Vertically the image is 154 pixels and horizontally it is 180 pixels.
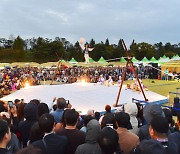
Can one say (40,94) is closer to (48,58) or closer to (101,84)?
(101,84)

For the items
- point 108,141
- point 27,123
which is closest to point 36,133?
point 27,123

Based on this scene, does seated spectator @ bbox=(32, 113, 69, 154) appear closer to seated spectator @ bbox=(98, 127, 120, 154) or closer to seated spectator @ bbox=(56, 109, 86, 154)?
seated spectator @ bbox=(56, 109, 86, 154)

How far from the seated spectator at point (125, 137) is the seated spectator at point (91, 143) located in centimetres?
41

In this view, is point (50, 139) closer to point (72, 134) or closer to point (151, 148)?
point (72, 134)

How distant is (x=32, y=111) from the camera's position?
4.19 metres

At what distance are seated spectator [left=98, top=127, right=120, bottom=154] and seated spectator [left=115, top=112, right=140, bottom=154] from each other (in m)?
0.37

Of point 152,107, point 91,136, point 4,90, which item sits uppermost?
point 152,107

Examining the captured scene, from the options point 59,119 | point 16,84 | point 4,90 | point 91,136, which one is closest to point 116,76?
point 16,84

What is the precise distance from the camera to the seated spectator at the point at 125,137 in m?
3.14

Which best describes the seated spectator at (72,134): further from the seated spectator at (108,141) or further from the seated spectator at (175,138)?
the seated spectator at (175,138)

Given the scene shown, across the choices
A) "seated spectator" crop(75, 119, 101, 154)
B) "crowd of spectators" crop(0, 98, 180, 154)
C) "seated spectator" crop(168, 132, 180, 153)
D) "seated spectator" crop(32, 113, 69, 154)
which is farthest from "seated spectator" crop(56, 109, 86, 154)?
"seated spectator" crop(168, 132, 180, 153)

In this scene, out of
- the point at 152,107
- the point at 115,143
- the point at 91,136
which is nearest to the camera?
the point at 115,143

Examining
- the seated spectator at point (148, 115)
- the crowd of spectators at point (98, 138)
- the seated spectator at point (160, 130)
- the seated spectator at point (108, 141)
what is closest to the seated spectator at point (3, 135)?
the crowd of spectators at point (98, 138)

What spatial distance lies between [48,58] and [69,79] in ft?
151
